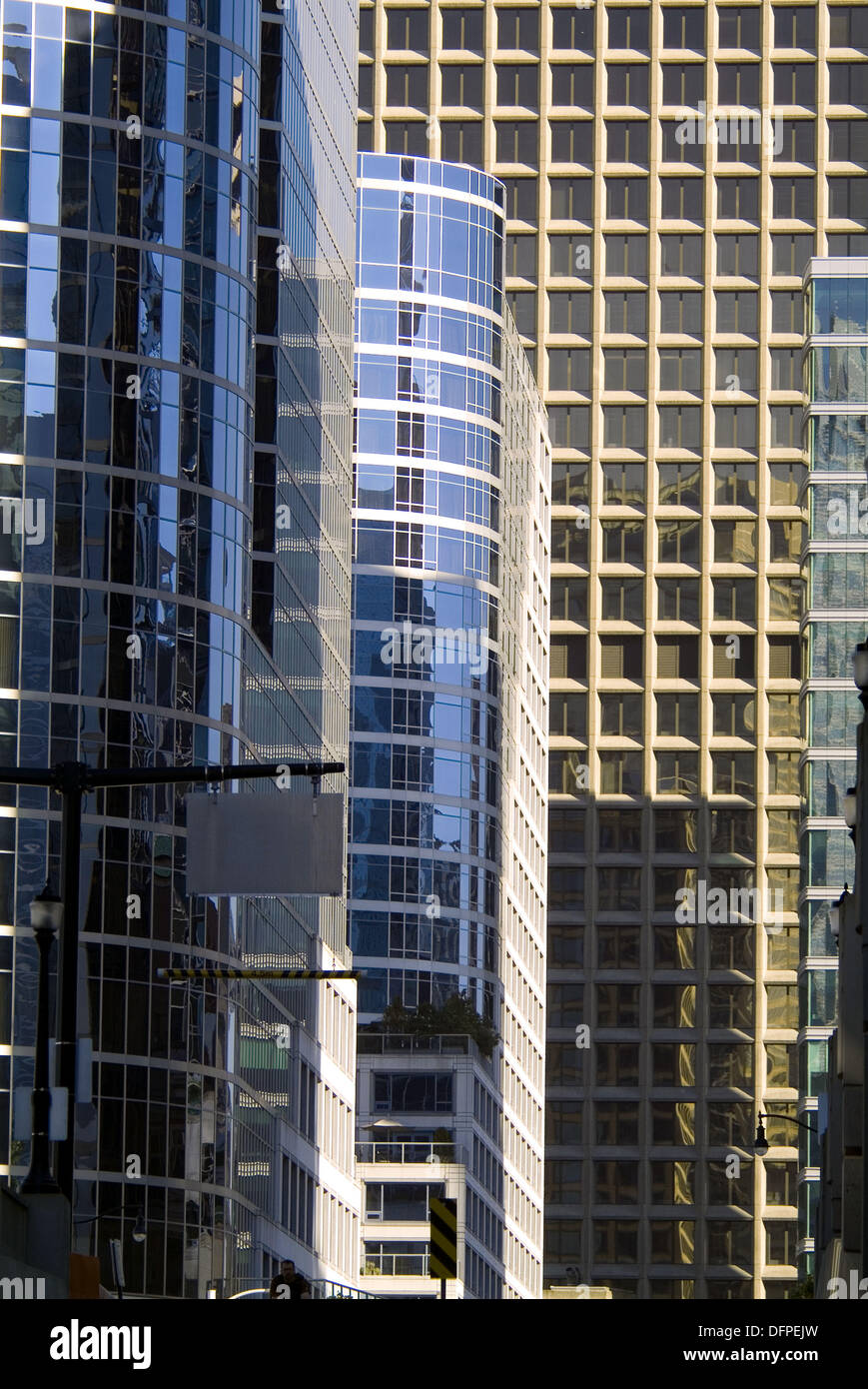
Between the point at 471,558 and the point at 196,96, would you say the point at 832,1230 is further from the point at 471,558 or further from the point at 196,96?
the point at 471,558

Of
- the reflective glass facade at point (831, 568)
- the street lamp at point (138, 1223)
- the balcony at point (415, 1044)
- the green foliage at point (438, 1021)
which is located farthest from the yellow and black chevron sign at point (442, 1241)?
the green foliage at point (438, 1021)

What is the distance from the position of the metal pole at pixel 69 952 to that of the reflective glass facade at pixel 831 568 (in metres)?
98.2

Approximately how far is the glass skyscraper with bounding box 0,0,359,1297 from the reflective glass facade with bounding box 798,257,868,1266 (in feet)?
113

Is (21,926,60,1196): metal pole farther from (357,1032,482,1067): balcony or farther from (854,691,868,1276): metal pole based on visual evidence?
(357,1032,482,1067): balcony

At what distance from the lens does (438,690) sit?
153500 millimetres

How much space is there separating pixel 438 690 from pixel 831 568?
30.7 m

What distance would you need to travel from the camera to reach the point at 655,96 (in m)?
199

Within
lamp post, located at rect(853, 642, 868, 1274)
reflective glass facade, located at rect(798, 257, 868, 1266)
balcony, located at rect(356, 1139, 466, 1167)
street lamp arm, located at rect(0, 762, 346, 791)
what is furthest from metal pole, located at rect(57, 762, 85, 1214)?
balcony, located at rect(356, 1139, 466, 1167)

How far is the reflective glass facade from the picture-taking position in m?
127

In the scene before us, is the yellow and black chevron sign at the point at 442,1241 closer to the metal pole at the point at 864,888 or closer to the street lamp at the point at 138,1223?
the metal pole at the point at 864,888

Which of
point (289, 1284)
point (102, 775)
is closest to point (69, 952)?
point (102, 775)

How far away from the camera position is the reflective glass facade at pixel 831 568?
418 feet

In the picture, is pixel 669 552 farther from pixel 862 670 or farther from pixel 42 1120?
pixel 42 1120
